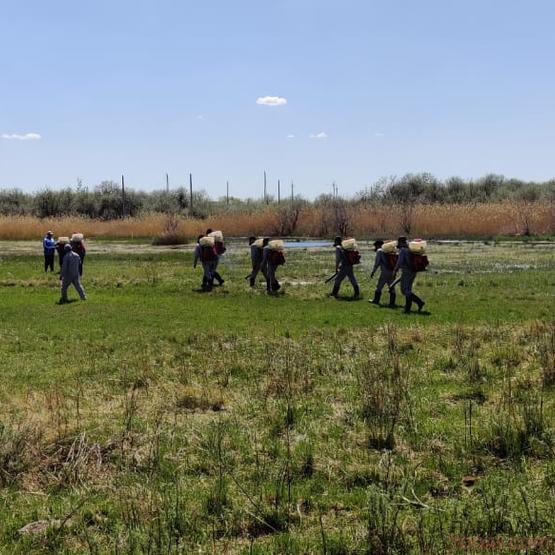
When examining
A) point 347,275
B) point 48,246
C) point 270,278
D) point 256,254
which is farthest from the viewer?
point 48,246

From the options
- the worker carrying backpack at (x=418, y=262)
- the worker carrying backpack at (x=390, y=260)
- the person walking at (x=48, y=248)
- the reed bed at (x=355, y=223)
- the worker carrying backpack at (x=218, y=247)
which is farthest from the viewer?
the reed bed at (x=355, y=223)

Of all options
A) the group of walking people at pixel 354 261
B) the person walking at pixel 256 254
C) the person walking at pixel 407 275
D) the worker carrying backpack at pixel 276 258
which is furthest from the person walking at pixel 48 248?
the person walking at pixel 407 275

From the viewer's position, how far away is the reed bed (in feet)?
171

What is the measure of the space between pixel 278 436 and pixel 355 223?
49234mm

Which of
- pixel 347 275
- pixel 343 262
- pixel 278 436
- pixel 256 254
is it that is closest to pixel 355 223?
pixel 256 254

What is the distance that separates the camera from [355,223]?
5628 cm

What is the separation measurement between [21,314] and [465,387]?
41.4ft

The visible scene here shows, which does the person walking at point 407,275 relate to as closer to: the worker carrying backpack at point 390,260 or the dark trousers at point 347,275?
the worker carrying backpack at point 390,260

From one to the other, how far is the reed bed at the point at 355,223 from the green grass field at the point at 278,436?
37674 millimetres

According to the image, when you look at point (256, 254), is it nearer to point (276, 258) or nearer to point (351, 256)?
point (276, 258)

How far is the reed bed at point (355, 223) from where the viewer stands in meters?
52.1

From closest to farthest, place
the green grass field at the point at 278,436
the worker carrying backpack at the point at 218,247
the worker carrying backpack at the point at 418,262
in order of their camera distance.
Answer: the green grass field at the point at 278,436 → the worker carrying backpack at the point at 418,262 → the worker carrying backpack at the point at 218,247

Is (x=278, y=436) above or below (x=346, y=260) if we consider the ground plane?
below

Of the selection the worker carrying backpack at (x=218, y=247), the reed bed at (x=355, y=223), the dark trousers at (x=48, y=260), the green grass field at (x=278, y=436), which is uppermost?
the reed bed at (x=355, y=223)
